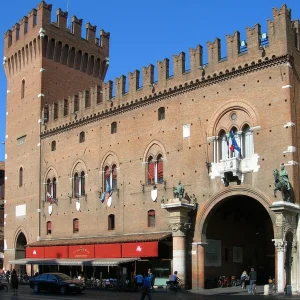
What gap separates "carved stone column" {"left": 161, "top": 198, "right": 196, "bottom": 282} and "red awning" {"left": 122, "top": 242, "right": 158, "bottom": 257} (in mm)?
1421

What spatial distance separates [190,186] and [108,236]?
7070 millimetres

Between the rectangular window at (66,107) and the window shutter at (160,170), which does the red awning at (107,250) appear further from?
the rectangular window at (66,107)

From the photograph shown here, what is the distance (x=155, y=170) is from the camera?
3241 cm

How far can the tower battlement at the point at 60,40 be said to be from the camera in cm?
4178

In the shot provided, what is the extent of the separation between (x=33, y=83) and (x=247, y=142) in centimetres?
1972

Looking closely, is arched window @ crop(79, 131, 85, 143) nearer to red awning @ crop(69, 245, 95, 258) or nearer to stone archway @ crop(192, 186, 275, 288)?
red awning @ crop(69, 245, 95, 258)

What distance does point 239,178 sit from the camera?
27609mm

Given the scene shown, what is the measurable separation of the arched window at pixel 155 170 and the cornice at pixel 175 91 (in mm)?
3407

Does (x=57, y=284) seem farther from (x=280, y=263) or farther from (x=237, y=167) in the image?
(x=280, y=263)

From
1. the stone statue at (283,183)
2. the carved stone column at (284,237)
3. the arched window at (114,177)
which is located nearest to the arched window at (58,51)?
the arched window at (114,177)

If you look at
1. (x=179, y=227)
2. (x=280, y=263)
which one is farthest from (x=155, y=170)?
(x=280, y=263)

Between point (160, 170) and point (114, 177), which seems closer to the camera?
point (160, 170)

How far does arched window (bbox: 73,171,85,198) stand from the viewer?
37237mm

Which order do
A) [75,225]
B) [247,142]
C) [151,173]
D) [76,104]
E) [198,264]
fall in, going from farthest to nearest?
[76,104]
[75,225]
[151,173]
[198,264]
[247,142]
